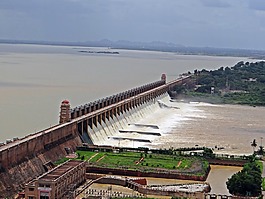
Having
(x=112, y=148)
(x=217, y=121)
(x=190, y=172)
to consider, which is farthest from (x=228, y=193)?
(x=217, y=121)

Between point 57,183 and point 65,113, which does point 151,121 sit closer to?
point 65,113

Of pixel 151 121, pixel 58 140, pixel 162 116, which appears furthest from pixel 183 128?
pixel 58 140

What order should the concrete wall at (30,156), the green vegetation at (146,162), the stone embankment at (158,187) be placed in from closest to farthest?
the stone embankment at (158,187) < the concrete wall at (30,156) < the green vegetation at (146,162)

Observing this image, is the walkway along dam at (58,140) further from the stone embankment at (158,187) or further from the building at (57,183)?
the stone embankment at (158,187)

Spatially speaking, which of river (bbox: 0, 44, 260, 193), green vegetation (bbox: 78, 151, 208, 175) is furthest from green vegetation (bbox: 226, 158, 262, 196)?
green vegetation (bbox: 78, 151, 208, 175)

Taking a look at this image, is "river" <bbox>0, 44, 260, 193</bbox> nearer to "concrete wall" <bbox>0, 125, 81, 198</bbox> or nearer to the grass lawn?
the grass lawn

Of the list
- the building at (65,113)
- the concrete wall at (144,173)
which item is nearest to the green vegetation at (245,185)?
the concrete wall at (144,173)

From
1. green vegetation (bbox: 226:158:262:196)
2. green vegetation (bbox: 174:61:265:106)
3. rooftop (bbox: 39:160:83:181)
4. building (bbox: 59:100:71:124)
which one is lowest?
green vegetation (bbox: 174:61:265:106)
